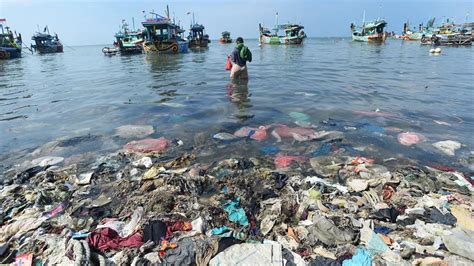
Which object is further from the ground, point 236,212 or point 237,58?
point 237,58

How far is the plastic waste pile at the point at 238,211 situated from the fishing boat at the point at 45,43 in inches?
2473

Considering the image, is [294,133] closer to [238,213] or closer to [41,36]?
[238,213]

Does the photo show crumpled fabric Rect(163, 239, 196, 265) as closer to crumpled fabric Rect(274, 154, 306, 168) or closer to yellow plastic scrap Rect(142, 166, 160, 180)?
yellow plastic scrap Rect(142, 166, 160, 180)

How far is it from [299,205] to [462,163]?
12.2ft

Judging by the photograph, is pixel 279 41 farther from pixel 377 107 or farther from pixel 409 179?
pixel 409 179

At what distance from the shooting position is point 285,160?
5.68 meters

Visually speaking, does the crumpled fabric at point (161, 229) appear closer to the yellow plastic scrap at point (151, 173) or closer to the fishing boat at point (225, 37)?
the yellow plastic scrap at point (151, 173)

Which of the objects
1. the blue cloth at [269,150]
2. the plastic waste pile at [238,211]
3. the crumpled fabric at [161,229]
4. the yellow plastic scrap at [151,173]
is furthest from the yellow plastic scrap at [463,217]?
the yellow plastic scrap at [151,173]

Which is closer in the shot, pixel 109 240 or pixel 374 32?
pixel 109 240

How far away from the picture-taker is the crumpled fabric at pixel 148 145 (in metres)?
6.31

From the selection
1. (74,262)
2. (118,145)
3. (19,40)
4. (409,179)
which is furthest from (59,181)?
(19,40)

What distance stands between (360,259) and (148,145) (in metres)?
4.98

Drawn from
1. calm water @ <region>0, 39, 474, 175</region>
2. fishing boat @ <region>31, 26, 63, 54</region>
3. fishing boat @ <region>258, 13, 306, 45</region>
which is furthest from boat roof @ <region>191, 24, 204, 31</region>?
calm water @ <region>0, 39, 474, 175</region>

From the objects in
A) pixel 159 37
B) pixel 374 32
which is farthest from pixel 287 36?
pixel 159 37
